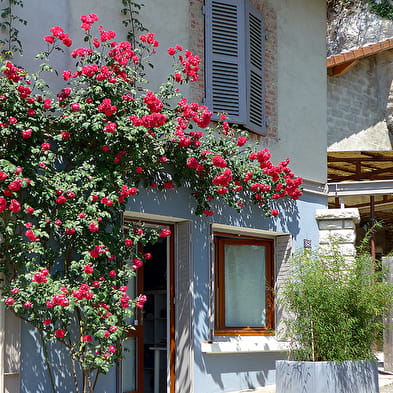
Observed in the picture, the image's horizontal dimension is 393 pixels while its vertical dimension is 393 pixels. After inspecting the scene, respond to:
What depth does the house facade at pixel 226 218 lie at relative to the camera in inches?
354

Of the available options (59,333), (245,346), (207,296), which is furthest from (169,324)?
(59,333)

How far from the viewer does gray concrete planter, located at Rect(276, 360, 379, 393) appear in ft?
26.5

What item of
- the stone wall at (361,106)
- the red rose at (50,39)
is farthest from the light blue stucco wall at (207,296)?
the stone wall at (361,106)

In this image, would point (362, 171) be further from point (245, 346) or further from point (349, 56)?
point (245, 346)

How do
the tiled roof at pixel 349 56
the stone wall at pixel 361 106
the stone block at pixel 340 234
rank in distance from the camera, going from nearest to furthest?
the stone block at pixel 340 234 < the tiled roof at pixel 349 56 < the stone wall at pixel 361 106

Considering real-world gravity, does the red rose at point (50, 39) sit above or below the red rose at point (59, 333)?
above

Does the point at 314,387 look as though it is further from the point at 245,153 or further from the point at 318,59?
the point at 318,59

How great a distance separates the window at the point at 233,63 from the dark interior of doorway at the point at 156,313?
2023 millimetres

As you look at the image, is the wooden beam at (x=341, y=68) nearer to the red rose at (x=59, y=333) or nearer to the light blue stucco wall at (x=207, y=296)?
the light blue stucco wall at (x=207, y=296)

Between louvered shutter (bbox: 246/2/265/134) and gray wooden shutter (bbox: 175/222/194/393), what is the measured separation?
6.20ft

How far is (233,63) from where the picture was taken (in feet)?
33.2

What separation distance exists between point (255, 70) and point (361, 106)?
8.26m

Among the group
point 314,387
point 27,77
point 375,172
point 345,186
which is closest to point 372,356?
point 314,387

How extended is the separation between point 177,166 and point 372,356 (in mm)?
3088
